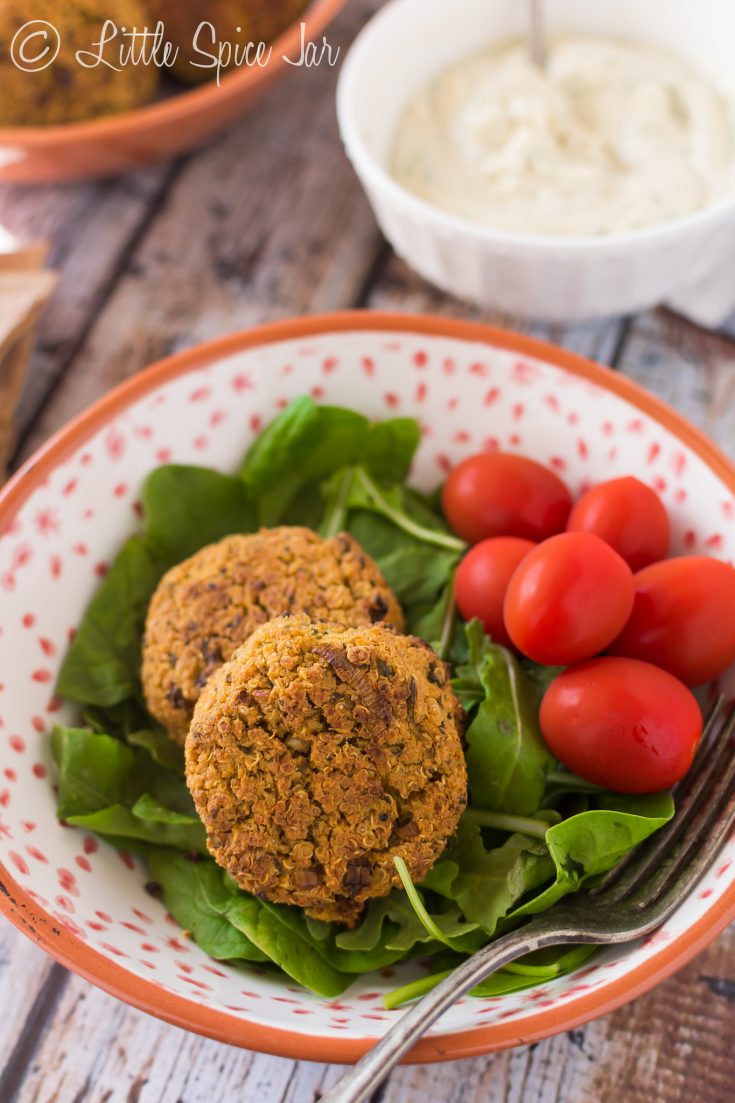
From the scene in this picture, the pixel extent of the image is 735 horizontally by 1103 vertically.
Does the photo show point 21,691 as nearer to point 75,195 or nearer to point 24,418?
point 24,418

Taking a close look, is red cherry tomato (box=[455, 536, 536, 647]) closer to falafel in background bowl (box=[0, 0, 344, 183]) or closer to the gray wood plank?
the gray wood plank

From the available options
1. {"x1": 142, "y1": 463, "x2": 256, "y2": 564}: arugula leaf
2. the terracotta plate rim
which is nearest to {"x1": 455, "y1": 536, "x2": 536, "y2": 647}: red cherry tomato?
{"x1": 142, "y1": 463, "x2": 256, "y2": 564}: arugula leaf

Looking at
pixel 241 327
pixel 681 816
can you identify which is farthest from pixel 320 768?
pixel 241 327

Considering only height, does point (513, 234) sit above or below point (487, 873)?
above

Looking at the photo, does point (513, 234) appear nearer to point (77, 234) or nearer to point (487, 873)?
point (77, 234)

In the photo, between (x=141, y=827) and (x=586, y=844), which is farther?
(x=141, y=827)

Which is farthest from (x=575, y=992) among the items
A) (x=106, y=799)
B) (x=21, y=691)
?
(x=21, y=691)

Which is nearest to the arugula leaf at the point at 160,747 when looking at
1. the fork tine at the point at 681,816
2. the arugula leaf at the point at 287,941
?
the arugula leaf at the point at 287,941

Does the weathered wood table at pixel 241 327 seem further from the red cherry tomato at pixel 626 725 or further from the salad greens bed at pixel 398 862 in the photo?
the red cherry tomato at pixel 626 725

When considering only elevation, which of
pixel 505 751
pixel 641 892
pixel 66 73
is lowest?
pixel 641 892
